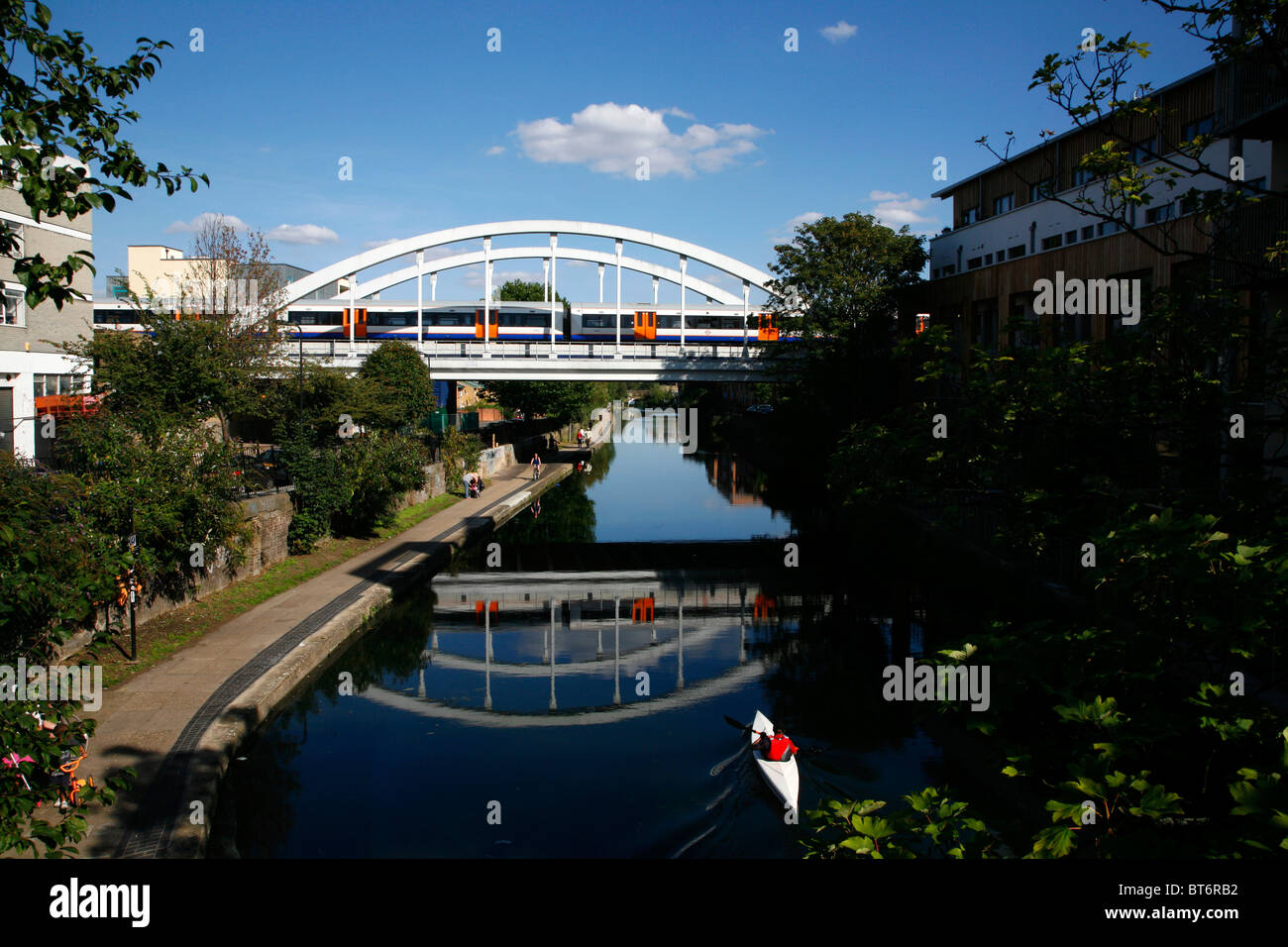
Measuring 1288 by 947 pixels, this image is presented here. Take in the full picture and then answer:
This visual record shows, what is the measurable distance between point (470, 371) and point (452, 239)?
49.3 feet

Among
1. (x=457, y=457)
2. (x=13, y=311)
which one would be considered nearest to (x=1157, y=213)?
(x=457, y=457)

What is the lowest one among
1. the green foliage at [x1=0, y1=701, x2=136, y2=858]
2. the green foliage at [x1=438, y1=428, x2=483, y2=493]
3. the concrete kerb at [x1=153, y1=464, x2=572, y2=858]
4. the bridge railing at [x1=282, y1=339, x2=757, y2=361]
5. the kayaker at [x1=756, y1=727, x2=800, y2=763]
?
the kayaker at [x1=756, y1=727, x2=800, y2=763]

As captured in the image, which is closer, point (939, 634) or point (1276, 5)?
point (1276, 5)

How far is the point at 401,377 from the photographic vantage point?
115 ft

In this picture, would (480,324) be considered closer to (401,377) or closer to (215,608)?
(401,377)

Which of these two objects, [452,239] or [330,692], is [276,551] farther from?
[452,239]

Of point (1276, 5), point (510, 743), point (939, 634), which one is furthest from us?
point (939, 634)

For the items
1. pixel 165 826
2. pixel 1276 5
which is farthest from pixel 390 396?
pixel 1276 5

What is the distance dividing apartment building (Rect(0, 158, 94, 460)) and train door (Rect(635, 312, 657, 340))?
30.2 metres

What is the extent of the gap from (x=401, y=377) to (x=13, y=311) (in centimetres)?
1486

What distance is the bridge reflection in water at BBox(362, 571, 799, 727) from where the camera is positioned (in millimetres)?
14180

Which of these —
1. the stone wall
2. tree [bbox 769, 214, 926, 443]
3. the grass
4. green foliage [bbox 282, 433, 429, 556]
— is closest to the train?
tree [bbox 769, 214, 926, 443]

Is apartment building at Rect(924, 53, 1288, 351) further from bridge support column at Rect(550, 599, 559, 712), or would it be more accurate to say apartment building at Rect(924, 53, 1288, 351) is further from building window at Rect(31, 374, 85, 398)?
building window at Rect(31, 374, 85, 398)
